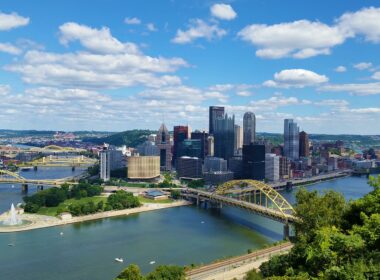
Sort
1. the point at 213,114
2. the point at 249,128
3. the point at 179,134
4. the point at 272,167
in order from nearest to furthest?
1. the point at 272,167
2. the point at 179,134
3. the point at 213,114
4. the point at 249,128

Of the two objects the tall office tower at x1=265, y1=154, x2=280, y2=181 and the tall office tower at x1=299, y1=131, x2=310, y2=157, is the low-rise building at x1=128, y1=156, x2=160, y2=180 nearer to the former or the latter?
the tall office tower at x1=265, y1=154, x2=280, y2=181

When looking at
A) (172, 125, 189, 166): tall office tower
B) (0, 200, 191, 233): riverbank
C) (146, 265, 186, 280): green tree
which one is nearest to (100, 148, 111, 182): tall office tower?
(0, 200, 191, 233): riverbank

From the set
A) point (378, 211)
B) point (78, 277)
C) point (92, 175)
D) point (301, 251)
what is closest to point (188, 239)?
point (78, 277)

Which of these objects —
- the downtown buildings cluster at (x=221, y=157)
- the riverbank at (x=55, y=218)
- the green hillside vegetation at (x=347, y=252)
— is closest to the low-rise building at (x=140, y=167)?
the downtown buildings cluster at (x=221, y=157)

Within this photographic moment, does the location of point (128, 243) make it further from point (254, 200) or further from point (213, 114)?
point (213, 114)

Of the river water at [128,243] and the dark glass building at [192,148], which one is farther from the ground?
the dark glass building at [192,148]

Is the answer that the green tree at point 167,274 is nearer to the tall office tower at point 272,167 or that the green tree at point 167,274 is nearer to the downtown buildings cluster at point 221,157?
the downtown buildings cluster at point 221,157

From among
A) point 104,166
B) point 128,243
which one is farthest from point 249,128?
point 128,243

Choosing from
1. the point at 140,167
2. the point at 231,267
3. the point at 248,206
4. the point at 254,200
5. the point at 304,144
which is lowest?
the point at 254,200
